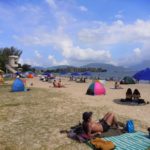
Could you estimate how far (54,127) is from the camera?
9727 mm

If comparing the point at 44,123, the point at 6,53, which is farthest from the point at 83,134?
the point at 6,53

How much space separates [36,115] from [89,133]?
14.5ft

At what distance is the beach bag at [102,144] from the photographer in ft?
23.0

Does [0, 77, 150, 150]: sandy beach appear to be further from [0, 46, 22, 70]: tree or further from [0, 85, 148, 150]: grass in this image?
[0, 46, 22, 70]: tree

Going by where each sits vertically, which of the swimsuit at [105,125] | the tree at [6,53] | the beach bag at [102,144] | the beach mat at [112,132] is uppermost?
the tree at [6,53]

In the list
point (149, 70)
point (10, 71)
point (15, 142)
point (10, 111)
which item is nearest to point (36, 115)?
point (10, 111)

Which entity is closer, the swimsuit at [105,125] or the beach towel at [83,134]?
the beach towel at [83,134]

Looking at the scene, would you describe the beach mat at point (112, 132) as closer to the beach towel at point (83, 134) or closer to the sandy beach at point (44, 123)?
the beach towel at point (83, 134)

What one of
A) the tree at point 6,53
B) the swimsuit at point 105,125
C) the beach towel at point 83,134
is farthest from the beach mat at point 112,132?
the tree at point 6,53

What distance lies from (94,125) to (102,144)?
1.29m

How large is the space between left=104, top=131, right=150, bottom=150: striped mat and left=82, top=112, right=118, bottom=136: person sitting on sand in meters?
0.54

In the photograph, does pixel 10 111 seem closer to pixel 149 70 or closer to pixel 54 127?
pixel 54 127

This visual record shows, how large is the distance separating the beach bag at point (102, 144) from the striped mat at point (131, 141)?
8.7 inches

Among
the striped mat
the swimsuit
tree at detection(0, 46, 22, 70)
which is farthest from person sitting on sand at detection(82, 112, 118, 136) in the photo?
tree at detection(0, 46, 22, 70)
